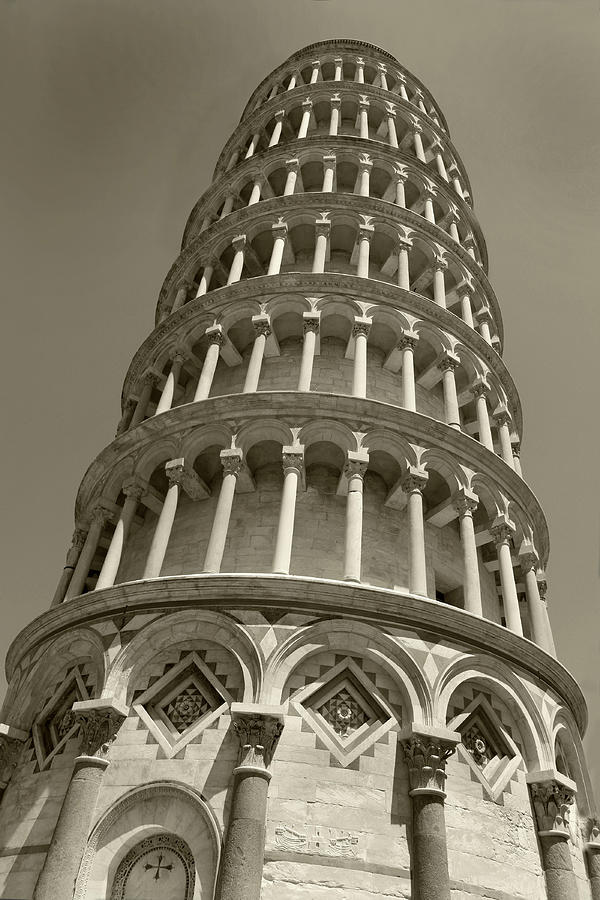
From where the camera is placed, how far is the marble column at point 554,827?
10.9 meters

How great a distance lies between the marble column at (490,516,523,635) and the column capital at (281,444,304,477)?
4100 mm

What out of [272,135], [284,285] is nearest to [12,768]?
[284,285]

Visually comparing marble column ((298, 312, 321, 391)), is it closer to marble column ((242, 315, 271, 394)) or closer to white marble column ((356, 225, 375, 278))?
A: marble column ((242, 315, 271, 394))

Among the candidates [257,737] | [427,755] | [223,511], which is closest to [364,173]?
[223,511]

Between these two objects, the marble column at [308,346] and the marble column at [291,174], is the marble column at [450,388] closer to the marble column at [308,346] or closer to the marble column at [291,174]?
the marble column at [308,346]

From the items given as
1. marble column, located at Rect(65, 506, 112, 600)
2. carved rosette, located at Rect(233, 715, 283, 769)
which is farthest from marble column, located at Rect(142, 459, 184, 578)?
carved rosette, located at Rect(233, 715, 283, 769)

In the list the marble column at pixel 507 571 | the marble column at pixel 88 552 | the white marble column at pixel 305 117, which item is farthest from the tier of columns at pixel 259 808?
the white marble column at pixel 305 117

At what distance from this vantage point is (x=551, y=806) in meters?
11.5

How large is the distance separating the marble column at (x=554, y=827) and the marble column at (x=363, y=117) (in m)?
19.9

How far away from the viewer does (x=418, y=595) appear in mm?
12547

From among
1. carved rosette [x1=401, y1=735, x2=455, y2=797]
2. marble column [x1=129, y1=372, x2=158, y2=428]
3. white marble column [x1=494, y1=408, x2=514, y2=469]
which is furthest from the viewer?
marble column [x1=129, y1=372, x2=158, y2=428]

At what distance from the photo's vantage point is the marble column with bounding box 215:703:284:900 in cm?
930

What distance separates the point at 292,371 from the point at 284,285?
215 centimetres

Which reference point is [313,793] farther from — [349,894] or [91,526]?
[91,526]
